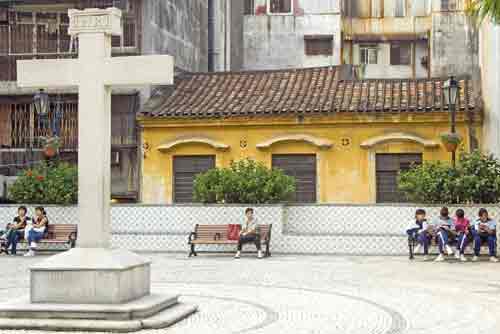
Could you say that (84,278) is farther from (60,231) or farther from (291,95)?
(291,95)

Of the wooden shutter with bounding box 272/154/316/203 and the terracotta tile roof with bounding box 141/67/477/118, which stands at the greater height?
the terracotta tile roof with bounding box 141/67/477/118

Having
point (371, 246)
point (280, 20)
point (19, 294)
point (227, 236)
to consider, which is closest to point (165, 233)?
point (227, 236)

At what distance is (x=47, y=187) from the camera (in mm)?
25781

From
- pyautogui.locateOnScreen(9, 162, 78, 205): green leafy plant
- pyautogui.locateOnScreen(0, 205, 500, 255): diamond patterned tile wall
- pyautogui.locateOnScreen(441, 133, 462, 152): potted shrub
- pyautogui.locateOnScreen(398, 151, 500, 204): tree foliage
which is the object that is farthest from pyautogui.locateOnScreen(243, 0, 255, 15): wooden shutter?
pyautogui.locateOnScreen(398, 151, 500, 204): tree foliage

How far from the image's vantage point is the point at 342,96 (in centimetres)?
3044

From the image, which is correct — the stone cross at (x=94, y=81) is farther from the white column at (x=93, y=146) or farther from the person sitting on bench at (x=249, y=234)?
the person sitting on bench at (x=249, y=234)

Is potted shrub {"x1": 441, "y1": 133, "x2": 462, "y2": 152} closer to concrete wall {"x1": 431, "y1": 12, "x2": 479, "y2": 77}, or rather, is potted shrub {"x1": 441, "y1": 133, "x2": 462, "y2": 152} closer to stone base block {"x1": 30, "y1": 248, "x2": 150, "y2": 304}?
stone base block {"x1": 30, "y1": 248, "x2": 150, "y2": 304}

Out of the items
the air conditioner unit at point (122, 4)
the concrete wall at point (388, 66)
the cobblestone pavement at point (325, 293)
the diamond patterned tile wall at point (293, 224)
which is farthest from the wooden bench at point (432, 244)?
the concrete wall at point (388, 66)

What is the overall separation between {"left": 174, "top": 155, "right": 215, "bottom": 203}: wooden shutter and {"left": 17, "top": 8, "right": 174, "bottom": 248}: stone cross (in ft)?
58.3

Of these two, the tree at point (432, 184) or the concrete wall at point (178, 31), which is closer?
the tree at point (432, 184)

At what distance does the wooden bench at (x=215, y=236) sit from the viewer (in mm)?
23042

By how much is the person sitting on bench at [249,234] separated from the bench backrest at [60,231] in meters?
4.41

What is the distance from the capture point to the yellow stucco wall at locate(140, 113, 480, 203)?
29234mm

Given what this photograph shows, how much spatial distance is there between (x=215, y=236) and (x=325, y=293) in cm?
890
